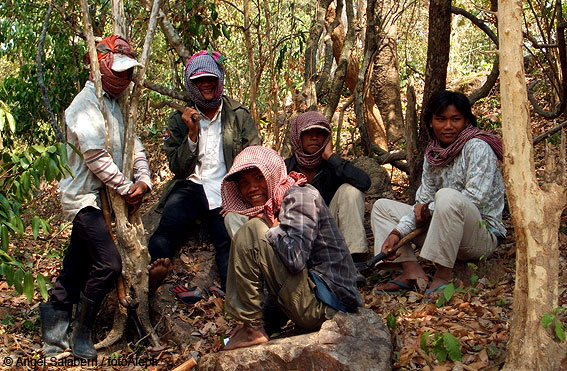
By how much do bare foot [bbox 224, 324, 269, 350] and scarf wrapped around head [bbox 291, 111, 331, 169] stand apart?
1.97 meters

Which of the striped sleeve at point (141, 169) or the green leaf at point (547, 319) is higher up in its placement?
the striped sleeve at point (141, 169)

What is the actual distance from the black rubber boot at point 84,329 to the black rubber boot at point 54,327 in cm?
10

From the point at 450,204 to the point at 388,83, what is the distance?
414 cm

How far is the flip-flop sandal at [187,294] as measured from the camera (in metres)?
4.89

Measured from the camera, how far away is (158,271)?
463 centimetres

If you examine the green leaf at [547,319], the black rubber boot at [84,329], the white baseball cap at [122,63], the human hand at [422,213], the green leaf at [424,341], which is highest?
the white baseball cap at [122,63]

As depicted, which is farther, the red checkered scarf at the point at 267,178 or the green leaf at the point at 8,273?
the red checkered scarf at the point at 267,178

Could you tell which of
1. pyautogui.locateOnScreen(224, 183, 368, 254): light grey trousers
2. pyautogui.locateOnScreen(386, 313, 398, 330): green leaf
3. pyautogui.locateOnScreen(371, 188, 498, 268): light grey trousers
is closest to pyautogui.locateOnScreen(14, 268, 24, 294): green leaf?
pyautogui.locateOnScreen(224, 183, 368, 254): light grey trousers

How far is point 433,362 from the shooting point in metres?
3.49

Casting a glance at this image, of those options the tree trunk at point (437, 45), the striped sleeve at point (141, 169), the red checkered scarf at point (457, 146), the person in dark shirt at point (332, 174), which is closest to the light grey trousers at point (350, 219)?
the person in dark shirt at point (332, 174)

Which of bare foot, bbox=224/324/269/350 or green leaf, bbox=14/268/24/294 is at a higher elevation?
green leaf, bbox=14/268/24/294

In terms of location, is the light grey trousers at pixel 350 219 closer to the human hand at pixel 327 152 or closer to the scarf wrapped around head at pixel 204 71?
the human hand at pixel 327 152

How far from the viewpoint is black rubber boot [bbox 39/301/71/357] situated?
4363 millimetres

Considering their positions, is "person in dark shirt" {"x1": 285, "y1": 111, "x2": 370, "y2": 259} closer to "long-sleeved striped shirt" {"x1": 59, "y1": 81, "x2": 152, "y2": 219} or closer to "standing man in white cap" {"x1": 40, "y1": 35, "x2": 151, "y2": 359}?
"standing man in white cap" {"x1": 40, "y1": 35, "x2": 151, "y2": 359}
